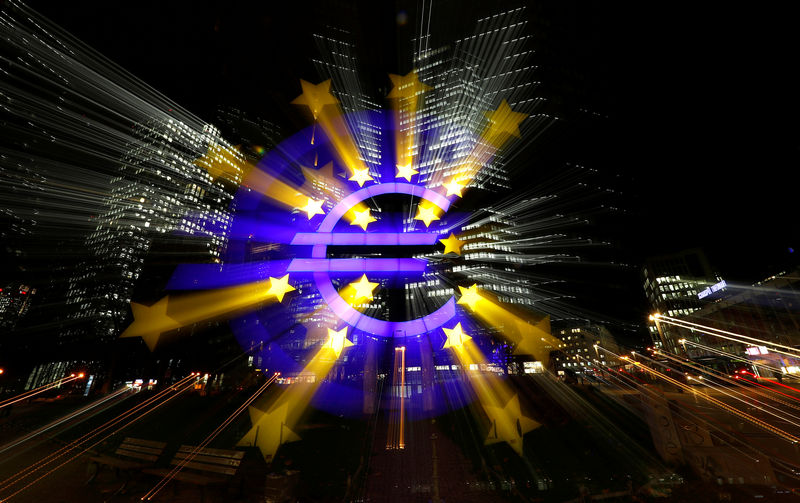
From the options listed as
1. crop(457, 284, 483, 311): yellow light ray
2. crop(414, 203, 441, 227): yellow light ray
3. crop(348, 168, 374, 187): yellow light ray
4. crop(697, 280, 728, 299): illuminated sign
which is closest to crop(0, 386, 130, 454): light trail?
crop(348, 168, 374, 187): yellow light ray

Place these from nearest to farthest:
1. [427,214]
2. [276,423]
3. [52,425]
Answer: [427,214]
[276,423]
[52,425]

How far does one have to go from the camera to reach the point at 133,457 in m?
7.70

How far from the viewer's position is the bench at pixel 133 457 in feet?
22.0

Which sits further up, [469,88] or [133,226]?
[133,226]

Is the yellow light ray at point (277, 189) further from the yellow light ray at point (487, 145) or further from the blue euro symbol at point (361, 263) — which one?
the yellow light ray at point (487, 145)

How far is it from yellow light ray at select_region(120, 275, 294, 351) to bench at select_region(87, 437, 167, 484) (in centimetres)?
234

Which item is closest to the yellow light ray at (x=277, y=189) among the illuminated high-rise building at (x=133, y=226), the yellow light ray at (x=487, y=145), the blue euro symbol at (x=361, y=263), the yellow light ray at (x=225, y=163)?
the yellow light ray at (x=225, y=163)

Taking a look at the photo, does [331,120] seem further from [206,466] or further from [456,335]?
[206,466]

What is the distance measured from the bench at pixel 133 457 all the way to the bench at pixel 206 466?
378 mm

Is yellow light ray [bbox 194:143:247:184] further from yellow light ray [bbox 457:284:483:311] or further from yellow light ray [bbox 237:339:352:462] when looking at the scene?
yellow light ray [bbox 457:284:483:311]

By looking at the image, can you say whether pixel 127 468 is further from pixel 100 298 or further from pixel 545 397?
pixel 100 298

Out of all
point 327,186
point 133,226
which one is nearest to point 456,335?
point 327,186

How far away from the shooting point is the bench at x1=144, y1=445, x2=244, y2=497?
614 centimetres

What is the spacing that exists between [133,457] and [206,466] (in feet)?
9.77
